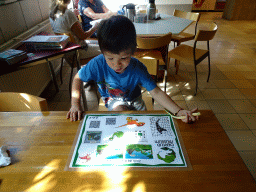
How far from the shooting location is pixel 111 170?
0.65 meters

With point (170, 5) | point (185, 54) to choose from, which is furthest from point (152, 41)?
point (170, 5)

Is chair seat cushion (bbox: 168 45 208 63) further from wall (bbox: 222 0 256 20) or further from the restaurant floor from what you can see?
wall (bbox: 222 0 256 20)

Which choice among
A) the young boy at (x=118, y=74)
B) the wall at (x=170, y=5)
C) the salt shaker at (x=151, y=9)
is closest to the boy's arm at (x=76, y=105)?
the young boy at (x=118, y=74)

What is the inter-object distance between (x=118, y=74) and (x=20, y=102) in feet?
2.06

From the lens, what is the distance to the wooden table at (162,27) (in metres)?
2.34

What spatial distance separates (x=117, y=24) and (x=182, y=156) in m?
0.66

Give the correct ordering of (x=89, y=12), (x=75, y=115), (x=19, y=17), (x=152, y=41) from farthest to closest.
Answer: (x=89, y=12) < (x=19, y=17) < (x=152, y=41) < (x=75, y=115)

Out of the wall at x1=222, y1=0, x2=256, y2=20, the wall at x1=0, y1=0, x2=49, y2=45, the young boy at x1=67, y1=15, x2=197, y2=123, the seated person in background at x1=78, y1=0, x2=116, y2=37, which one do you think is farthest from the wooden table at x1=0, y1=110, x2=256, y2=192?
the wall at x1=222, y1=0, x2=256, y2=20

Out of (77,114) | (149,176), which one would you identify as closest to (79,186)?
(149,176)

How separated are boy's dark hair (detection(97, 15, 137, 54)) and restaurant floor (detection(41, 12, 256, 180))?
62.3 inches

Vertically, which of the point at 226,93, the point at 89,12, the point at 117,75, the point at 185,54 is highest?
the point at 89,12

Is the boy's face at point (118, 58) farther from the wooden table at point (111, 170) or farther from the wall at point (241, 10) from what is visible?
the wall at point (241, 10)

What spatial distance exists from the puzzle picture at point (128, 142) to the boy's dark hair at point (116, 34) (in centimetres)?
35

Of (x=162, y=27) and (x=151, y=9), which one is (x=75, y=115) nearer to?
(x=162, y=27)
